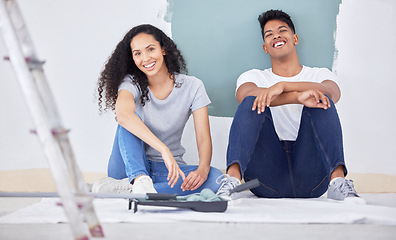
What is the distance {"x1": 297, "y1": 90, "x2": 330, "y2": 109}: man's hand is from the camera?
143 centimetres

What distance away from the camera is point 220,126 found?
2145mm

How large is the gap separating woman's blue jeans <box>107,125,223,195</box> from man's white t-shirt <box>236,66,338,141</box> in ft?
1.20

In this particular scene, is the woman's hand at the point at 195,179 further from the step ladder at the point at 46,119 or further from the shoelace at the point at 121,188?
the step ladder at the point at 46,119

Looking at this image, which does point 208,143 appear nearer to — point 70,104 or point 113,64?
point 113,64

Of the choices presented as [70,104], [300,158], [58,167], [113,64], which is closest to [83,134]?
[70,104]

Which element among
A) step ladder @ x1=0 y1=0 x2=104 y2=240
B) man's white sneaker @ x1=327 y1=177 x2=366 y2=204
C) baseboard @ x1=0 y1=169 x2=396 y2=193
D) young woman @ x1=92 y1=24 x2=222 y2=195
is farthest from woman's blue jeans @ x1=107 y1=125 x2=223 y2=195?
step ladder @ x1=0 y1=0 x2=104 y2=240

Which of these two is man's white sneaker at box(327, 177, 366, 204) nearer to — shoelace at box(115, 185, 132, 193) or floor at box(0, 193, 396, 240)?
floor at box(0, 193, 396, 240)

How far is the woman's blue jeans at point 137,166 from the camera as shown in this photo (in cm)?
147

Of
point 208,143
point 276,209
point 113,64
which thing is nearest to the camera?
point 276,209

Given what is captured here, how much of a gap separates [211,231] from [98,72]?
57.2 inches

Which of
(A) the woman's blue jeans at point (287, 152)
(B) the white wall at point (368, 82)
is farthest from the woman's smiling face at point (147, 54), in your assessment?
(B) the white wall at point (368, 82)

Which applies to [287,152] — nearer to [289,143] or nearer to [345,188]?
[289,143]

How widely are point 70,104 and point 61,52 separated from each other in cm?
27

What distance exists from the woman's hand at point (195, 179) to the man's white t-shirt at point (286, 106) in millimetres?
398
